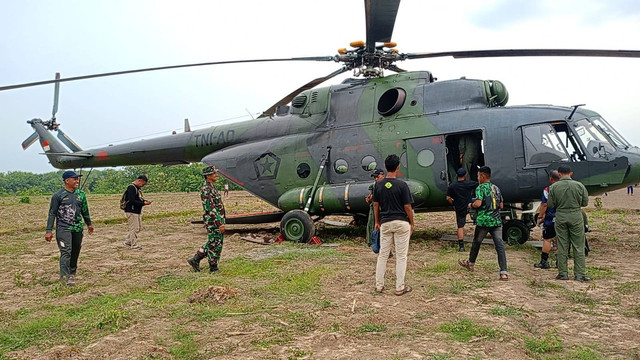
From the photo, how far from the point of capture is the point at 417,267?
6887mm

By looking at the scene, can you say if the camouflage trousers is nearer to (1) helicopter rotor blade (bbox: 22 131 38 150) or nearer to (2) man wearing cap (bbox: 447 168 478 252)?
(2) man wearing cap (bbox: 447 168 478 252)

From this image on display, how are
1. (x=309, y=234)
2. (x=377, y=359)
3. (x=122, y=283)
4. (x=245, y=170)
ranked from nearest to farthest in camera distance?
1. (x=377, y=359)
2. (x=122, y=283)
3. (x=309, y=234)
4. (x=245, y=170)

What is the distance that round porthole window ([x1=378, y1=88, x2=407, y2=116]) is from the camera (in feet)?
32.0

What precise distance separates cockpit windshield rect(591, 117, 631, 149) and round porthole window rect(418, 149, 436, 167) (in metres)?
3.05

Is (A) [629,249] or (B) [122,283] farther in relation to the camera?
(A) [629,249]

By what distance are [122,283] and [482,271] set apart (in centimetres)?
524

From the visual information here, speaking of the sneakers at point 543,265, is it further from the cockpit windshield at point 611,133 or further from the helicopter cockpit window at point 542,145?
the cockpit windshield at point 611,133

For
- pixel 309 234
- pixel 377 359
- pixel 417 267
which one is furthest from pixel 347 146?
pixel 377 359

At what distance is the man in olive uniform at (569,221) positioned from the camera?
612cm

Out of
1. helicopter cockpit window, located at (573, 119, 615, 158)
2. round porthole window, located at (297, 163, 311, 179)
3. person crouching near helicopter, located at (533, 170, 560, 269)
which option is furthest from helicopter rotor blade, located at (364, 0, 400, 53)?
helicopter cockpit window, located at (573, 119, 615, 158)

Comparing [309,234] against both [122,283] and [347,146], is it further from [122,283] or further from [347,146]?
[122,283]

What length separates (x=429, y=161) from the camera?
9.23m

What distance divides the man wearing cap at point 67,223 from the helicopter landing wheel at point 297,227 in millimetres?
4233

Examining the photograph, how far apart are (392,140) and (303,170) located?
2.31 metres
